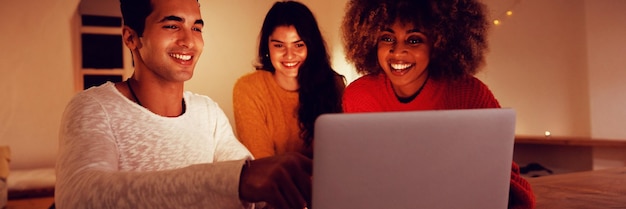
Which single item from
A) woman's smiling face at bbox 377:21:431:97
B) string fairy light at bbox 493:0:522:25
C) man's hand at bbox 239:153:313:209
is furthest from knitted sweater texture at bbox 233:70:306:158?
string fairy light at bbox 493:0:522:25

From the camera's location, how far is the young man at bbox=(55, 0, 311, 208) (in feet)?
2.01

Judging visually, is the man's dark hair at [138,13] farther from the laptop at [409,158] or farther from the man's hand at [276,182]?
the laptop at [409,158]

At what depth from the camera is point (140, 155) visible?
889 mm

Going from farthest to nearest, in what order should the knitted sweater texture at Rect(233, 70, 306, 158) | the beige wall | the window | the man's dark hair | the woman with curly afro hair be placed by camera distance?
the window → the beige wall → the knitted sweater texture at Rect(233, 70, 306, 158) → the woman with curly afro hair → the man's dark hair

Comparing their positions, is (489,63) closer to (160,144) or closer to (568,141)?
(568,141)

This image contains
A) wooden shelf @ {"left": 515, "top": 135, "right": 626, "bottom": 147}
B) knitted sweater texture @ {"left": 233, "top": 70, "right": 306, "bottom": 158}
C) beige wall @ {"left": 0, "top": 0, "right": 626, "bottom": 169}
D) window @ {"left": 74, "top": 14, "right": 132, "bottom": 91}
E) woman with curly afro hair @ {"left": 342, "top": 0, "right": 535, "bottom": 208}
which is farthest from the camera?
window @ {"left": 74, "top": 14, "right": 132, "bottom": 91}

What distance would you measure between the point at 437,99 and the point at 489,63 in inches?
102

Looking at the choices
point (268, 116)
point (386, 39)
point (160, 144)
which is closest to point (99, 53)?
point (268, 116)

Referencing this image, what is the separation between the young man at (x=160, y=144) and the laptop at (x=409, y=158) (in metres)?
0.09

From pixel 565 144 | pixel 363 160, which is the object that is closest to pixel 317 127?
pixel 363 160

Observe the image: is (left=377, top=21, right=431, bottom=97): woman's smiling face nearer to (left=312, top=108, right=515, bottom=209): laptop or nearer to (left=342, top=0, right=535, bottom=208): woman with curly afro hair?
(left=342, top=0, right=535, bottom=208): woman with curly afro hair

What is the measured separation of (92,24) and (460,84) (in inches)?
170

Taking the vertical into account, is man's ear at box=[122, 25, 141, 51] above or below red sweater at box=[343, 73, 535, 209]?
above

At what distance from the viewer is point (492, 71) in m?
3.63
